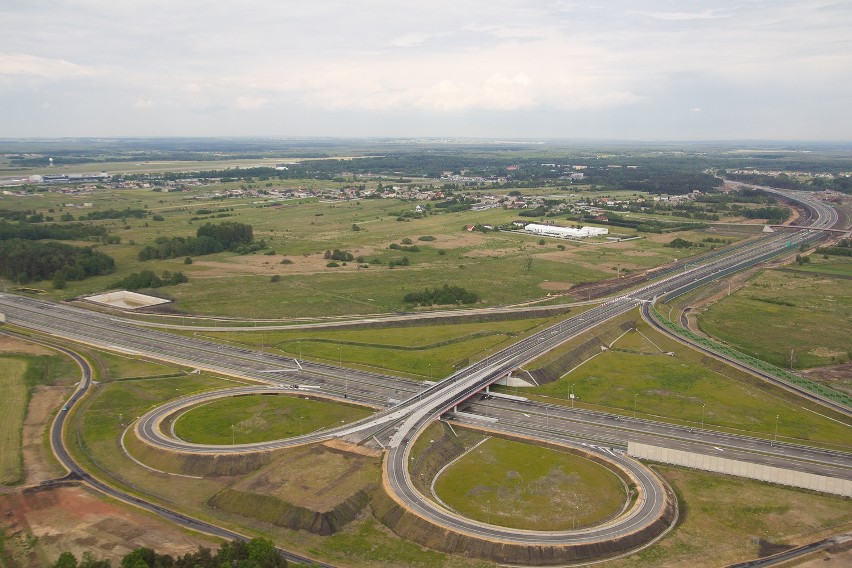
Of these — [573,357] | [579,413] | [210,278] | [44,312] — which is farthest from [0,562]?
[210,278]

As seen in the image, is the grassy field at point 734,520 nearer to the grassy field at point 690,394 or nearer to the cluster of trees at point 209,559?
the grassy field at point 690,394

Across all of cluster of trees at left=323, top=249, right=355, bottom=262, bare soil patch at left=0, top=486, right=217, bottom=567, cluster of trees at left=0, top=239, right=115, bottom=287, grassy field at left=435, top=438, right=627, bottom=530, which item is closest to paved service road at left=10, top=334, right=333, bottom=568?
bare soil patch at left=0, top=486, right=217, bottom=567

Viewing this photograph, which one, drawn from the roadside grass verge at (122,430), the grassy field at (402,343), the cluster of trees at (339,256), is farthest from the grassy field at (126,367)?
the cluster of trees at (339,256)

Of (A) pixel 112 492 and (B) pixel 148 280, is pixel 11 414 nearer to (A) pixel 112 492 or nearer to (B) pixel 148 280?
(A) pixel 112 492

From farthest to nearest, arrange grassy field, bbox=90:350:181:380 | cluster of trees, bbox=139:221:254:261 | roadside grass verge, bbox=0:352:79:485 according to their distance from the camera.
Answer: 1. cluster of trees, bbox=139:221:254:261
2. grassy field, bbox=90:350:181:380
3. roadside grass verge, bbox=0:352:79:485

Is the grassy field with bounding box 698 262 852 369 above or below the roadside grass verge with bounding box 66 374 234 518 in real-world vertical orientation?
above

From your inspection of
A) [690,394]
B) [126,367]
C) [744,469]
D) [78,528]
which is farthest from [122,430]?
[690,394]

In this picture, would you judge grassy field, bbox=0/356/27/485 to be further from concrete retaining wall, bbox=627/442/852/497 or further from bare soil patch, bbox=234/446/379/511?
concrete retaining wall, bbox=627/442/852/497
